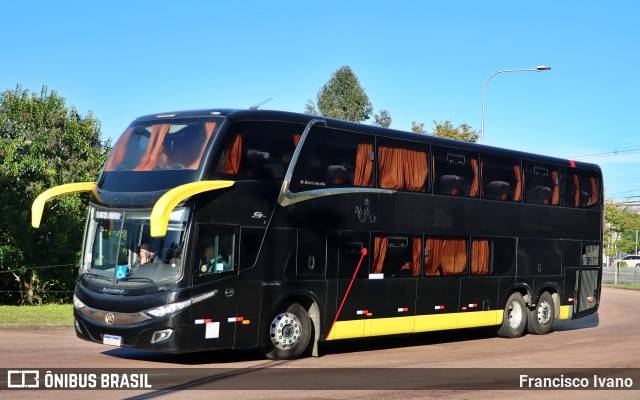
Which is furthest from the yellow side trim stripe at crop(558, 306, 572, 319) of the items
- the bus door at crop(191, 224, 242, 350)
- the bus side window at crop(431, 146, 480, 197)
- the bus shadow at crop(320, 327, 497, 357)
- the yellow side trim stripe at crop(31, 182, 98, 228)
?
the yellow side trim stripe at crop(31, 182, 98, 228)

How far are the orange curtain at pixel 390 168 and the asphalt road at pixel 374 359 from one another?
10.9ft

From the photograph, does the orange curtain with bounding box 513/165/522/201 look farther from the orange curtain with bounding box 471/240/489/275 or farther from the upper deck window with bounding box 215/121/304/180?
the upper deck window with bounding box 215/121/304/180

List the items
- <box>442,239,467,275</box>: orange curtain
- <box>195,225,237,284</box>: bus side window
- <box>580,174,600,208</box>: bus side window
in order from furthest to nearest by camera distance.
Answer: <box>580,174,600,208</box>: bus side window → <box>442,239,467,275</box>: orange curtain → <box>195,225,237,284</box>: bus side window


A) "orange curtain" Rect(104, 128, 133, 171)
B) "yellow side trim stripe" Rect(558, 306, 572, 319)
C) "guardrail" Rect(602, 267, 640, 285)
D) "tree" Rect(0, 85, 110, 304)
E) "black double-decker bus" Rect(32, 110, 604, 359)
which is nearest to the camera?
"black double-decker bus" Rect(32, 110, 604, 359)

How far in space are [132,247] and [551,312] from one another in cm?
1266

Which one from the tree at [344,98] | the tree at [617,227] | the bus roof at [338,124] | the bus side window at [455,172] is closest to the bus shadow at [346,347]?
the bus side window at [455,172]

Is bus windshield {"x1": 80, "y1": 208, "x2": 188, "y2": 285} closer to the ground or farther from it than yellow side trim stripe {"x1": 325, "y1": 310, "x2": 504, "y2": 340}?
Answer: farther from it

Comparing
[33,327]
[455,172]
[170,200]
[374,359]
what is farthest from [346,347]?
[33,327]

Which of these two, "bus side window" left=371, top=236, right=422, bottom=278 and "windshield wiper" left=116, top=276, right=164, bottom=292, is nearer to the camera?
"windshield wiper" left=116, top=276, right=164, bottom=292

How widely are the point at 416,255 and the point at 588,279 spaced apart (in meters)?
8.00

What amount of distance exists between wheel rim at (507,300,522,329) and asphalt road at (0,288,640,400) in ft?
1.32

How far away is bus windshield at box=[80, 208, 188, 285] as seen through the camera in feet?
46.5

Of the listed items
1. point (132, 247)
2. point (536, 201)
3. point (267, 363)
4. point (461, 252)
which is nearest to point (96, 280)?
point (132, 247)

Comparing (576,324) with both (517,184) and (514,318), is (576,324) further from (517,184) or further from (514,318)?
(517,184)
